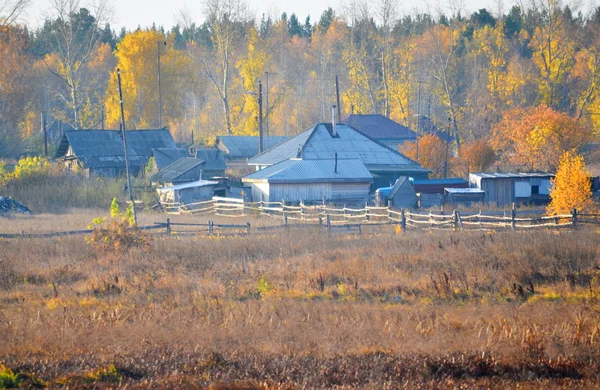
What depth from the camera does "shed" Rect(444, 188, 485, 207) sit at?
3416cm

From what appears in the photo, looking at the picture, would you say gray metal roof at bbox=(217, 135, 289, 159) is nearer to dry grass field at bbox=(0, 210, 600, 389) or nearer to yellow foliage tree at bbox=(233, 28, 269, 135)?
yellow foliage tree at bbox=(233, 28, 269, 135)

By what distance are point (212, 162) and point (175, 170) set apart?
23.6 feet

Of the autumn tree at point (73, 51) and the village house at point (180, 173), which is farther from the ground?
the autumn tree at point (73, 51)

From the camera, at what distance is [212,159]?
49.6m

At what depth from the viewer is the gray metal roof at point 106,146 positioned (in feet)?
150

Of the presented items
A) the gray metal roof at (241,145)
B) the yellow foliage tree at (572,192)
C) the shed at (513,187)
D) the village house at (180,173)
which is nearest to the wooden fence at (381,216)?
the yellow foliage tree at (572,192)

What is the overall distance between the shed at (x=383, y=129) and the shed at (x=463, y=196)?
19.4 m

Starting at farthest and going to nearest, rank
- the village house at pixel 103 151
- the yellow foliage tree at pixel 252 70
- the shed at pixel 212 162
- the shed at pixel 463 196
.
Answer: the yellow foliage tree at pixel 252 70 → the shed at pixel 212 162 → the village house at pixel 103 151 → the shed at pixel 463 196

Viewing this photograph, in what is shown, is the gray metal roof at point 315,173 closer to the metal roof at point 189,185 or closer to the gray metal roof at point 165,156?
the metal roof at point 189,185

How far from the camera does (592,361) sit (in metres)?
10.4

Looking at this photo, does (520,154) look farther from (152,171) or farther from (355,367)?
(355,367)

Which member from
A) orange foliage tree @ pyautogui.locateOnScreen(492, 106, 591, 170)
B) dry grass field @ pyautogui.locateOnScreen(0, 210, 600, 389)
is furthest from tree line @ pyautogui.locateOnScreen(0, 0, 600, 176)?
dry grass field @ pyautogui.locateOnScreen(0, 210, 600, 389)

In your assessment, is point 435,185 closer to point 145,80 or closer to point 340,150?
point 340,150

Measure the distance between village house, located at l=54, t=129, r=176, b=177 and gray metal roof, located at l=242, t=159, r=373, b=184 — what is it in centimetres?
1295
